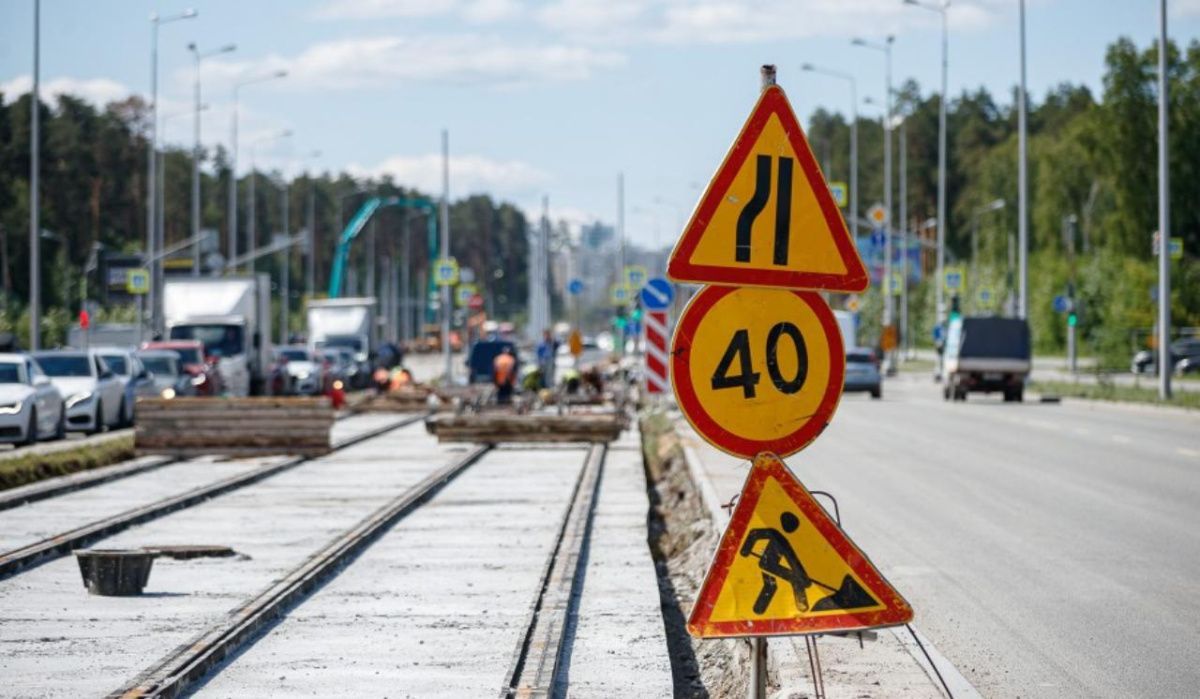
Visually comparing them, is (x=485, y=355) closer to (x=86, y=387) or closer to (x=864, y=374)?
(x=864, y=374)

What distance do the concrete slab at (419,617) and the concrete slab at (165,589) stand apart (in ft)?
1.84

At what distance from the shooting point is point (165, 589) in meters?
13.4

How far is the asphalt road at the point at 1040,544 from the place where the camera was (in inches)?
406

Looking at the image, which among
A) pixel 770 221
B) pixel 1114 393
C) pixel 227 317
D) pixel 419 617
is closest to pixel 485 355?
pixel 227 317

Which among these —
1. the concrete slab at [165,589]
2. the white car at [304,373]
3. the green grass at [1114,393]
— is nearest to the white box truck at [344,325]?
the white car at [304,373]

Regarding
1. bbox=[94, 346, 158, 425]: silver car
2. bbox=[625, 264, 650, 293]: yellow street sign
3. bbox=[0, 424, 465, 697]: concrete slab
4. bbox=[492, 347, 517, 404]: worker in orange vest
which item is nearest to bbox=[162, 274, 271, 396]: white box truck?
bbox=[94, 346, 158, 425]: silver car

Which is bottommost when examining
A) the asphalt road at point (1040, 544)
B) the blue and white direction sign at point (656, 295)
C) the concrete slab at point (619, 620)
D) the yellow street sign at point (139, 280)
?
the concrete slab at point (619, 620)

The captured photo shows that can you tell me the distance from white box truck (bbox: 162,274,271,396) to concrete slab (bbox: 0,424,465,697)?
24.1 meters

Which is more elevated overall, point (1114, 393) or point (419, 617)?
point (1114, 393)

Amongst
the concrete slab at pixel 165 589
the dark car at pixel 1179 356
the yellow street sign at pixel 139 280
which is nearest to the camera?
the concrete slab at pixel 165 589

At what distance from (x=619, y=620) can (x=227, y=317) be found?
37.1m

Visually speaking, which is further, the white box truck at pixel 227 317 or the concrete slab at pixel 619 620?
the white box truck at pixel 227 317

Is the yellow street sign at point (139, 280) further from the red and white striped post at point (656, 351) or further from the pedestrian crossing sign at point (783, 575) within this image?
the pedestrian crossing sign at point (783, 575)

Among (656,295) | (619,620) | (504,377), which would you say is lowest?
(619,620)
